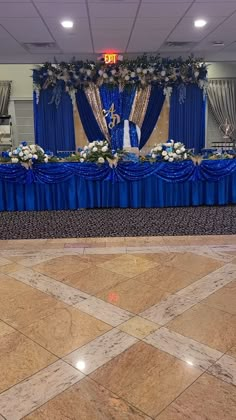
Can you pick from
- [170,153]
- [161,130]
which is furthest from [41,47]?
[170,153]

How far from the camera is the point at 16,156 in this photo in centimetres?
569

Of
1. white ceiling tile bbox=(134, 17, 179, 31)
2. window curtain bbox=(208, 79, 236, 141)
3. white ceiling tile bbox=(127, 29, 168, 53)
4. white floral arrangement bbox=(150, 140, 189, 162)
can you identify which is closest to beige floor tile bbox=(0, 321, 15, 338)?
white floral arrangement bbox=(150, 140, 189, 162)

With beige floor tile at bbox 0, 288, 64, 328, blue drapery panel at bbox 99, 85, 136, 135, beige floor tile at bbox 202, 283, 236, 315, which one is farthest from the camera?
blue drapery panel at bbox 99, 85, 136, 135

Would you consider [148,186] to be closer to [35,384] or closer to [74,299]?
[74,299]

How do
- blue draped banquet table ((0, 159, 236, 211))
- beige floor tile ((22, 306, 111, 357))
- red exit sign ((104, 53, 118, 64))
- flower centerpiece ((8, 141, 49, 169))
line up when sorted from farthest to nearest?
red exit sign ((104, 53, 118, 64)) → blue draped banquet table ((0, 159, 236, 211)) → flower centerpiece ((8, 141, 49, 169)) → beige floor tile ((22, 306, 111, 357))

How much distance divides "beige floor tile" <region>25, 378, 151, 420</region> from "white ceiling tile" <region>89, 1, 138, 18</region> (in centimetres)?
489

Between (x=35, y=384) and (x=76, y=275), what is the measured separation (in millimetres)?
1460

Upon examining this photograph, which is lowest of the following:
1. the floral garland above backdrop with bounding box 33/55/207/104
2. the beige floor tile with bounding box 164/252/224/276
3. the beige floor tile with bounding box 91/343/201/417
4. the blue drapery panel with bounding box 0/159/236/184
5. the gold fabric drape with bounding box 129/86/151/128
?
the beige floor tile with bounding box 91/343/201/417

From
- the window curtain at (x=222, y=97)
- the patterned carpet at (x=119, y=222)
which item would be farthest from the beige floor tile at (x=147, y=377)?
the window curtain at (x=222, y=97)

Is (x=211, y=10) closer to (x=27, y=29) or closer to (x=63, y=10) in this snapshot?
(x=63, y=10)

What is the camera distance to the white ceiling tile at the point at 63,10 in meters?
5.00

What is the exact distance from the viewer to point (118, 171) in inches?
226

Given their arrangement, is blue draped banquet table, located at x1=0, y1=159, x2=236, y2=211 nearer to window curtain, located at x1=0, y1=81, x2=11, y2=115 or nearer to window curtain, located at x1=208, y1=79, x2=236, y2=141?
window curtain, located at x1=208, y1=79, x2=236, y2=141

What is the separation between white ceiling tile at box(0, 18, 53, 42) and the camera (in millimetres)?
5742
